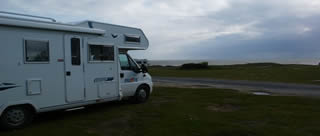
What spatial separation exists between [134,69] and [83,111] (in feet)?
7.36

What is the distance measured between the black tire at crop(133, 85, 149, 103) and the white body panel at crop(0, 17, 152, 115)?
111 centimetres

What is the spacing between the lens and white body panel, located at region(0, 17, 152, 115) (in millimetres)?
5641

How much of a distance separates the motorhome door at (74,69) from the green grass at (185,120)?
0.73m

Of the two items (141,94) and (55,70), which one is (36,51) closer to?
(55,70)

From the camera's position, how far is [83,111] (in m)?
8.20

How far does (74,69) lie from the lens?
6859mm

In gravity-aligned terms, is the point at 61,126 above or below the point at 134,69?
below

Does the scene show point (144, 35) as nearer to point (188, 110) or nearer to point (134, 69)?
point (134, 69)

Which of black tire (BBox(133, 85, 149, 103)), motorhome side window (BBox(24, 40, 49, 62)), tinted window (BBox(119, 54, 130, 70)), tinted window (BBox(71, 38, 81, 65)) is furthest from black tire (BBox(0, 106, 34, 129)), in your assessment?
black tire (BBox(133, 85, 149, 103))

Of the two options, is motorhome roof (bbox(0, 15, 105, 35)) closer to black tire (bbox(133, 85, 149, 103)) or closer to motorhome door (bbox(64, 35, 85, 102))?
motorhome door (bbox(64, 35, 85, 102))

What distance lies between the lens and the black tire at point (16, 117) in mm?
5693

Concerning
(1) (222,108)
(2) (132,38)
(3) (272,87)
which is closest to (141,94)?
(2) (132,38)

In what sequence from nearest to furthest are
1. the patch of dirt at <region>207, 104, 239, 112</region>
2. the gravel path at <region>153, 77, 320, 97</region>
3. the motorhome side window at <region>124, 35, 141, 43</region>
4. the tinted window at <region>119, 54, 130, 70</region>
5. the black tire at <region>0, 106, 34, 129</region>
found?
the black tire at <region>0, 106, 34, 129</region>, the patch of dirt at <region>207, 104, 239, 112</region>, the motorhome side window at <region>124, 35, 141, 43</region>, the tinted window at <region>119, 54, 130, 70</region>, the gravel path at <region>153, 77, 320, 97</region>

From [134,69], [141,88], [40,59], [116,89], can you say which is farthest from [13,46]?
[141,88]
